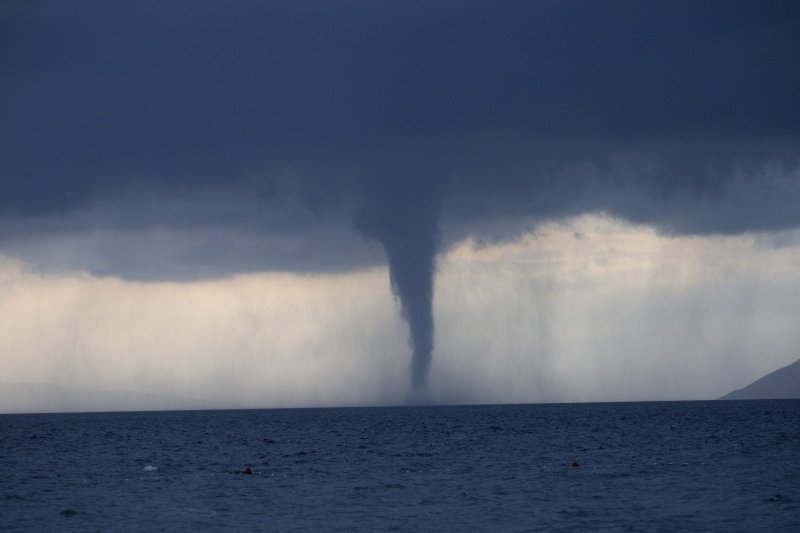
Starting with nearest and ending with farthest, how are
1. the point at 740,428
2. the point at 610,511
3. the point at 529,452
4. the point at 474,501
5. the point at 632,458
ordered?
the point at 610,511 < the point at 474,501 < the point at 632,458 < the point at 529,452 < the point at 740,428

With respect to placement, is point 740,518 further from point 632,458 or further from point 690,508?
point 632,458

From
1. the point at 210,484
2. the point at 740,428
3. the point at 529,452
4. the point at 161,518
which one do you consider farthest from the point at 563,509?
the point at 740,428

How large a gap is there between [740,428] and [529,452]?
152 feet

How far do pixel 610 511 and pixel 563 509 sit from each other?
2.48 meters

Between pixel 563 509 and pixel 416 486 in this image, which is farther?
pixel 416 486

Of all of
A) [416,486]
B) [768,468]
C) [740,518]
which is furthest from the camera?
[768,468]

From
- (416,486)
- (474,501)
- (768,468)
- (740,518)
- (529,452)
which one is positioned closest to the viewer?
(740,518)

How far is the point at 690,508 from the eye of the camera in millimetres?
47125

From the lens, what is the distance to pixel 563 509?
48.3 meters

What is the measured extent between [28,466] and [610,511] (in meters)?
52.7

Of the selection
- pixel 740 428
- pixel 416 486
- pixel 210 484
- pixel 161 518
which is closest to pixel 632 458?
pixel 416 486

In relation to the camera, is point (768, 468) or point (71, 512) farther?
point (768, 468)

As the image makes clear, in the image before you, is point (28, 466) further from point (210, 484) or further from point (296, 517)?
point (296, 517)

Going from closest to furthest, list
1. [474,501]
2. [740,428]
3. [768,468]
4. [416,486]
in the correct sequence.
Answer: [474,501]
[416,486]
[768,468]
[740,428]
